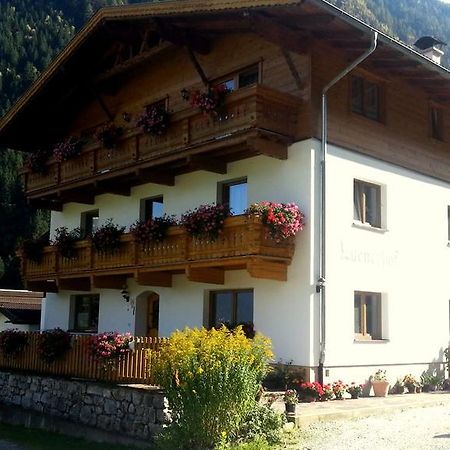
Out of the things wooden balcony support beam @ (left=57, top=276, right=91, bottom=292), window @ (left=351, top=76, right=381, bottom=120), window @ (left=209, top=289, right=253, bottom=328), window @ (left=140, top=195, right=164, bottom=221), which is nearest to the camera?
window @ (left=209, top=289, right=253, bottom=328)

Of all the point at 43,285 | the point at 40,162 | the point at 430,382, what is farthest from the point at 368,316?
the point at 40,162

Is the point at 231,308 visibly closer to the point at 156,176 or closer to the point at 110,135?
the point at 156,176

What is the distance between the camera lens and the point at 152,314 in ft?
65.2

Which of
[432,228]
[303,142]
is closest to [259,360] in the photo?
[303,142]

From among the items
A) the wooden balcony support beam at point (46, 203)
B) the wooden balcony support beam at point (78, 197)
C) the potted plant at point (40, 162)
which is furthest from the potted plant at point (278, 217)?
the wooden balcony support beam at point (46, 203)

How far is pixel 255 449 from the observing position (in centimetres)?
1055

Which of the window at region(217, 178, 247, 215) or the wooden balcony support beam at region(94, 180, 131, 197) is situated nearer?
the window at region(217, 178, 247, 215)

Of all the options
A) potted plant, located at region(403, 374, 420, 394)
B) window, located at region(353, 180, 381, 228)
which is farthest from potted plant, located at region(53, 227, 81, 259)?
potted plant, located at region(403, 374, 420, 394)

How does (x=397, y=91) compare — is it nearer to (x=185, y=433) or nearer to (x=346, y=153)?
(x=346, y=153)

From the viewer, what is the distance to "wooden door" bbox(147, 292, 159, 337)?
19578 mm

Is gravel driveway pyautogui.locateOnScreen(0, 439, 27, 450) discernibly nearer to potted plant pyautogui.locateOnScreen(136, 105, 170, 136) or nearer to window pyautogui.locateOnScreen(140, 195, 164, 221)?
window pyautogui.locateOnScreen(140, 195, 164, 221)

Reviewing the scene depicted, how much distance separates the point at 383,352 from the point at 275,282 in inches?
126

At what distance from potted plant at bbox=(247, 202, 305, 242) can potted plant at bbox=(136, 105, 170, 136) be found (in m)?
3.65

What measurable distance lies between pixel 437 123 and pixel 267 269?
301 inches
